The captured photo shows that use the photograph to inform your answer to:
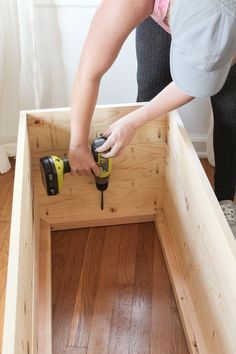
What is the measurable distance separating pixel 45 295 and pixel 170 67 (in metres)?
0.69

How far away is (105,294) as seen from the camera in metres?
1.15

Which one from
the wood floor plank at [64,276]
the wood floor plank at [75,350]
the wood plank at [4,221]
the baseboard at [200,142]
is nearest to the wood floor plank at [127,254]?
the wood floor plank at [64,276]

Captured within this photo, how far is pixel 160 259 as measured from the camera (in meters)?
1.25

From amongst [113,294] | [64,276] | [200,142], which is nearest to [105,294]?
[113,294]

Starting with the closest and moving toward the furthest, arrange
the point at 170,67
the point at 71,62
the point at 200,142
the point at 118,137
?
the point at 170,67 < the point at 118,137 < the point at 71,62 < the point at 200,142

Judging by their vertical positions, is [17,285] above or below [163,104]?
below

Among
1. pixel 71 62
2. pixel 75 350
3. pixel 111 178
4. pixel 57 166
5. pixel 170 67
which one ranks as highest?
pixel 170 67

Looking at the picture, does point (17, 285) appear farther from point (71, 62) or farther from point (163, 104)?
point (71, 62)

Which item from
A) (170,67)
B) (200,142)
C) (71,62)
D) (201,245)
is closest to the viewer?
(170,67)

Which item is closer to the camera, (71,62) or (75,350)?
(75,350)

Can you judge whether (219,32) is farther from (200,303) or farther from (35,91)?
(35,91)

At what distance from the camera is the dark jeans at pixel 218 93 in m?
1.12

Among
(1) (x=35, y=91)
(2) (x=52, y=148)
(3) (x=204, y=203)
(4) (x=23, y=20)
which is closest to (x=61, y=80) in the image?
(1) (x=35, y=91)

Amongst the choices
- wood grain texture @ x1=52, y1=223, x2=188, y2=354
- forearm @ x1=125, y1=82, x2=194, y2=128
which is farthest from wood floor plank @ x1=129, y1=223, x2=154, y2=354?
forearm @ x1=125, y1=82, x2=194, y2=128
